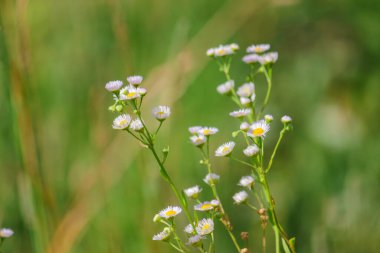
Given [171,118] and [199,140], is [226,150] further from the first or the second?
[171,118]

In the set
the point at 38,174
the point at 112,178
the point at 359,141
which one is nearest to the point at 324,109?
the point at 359,141

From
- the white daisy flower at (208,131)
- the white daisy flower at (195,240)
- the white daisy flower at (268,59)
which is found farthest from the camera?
the white daisy flower at (268,59)

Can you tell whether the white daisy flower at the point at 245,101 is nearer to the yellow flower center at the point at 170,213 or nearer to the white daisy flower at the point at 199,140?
the white daisy flower at the point at 199,140

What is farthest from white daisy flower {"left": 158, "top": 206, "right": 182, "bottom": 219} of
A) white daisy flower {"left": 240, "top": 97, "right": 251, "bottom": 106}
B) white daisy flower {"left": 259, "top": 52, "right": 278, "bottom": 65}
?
white daisy flower {"left": 259, "top": 52, "right": 278, "bottom": 65}

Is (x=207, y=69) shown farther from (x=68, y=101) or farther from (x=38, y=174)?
(x=38, y=174)

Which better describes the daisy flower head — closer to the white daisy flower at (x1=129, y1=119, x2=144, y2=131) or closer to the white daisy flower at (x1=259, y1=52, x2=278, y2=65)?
the white daisy flower at (x1=129, y1=119, x2=144, y2=131)

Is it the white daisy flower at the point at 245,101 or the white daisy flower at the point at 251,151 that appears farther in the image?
the white daisy flower at the point at 245,101

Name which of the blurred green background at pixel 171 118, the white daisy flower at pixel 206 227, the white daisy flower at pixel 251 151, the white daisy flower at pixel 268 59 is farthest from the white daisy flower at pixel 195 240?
the blurred green background at pixel 171 118

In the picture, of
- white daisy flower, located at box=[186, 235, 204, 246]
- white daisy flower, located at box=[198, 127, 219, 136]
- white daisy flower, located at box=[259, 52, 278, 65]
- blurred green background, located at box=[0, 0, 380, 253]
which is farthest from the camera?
blurred green background, located at box=[0, 0, 380, 253]
